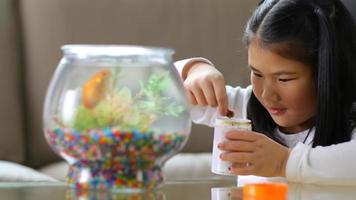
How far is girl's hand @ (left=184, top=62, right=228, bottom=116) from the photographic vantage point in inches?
61.9

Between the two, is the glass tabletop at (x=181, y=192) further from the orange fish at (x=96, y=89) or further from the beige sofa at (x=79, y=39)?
the beige sofa at (x=79, y=39)

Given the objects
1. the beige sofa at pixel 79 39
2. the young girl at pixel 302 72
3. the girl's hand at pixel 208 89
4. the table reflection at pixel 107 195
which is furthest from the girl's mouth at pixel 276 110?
the beige sofa at pixel 79 39

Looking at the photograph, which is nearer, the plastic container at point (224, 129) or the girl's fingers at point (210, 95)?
the plastic container at point (224, 129)

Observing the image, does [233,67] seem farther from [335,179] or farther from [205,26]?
[335,179]

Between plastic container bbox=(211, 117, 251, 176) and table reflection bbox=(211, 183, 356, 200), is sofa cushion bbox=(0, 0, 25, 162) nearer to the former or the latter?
plastic container bbox=(211, 117, 251, 176)

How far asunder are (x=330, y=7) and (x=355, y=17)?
0.60 feet

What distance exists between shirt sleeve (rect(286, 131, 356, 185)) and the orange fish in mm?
543

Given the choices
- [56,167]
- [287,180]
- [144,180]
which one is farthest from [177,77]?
[56,167]

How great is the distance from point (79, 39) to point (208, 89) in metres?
1.13

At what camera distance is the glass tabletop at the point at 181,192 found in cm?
101

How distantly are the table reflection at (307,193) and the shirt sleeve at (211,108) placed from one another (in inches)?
21.8

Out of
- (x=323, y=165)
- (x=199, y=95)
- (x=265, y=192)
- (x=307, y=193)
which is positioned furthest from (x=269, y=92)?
(x=265, y=192)

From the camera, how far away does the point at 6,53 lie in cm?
261

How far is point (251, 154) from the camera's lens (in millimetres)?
1344
